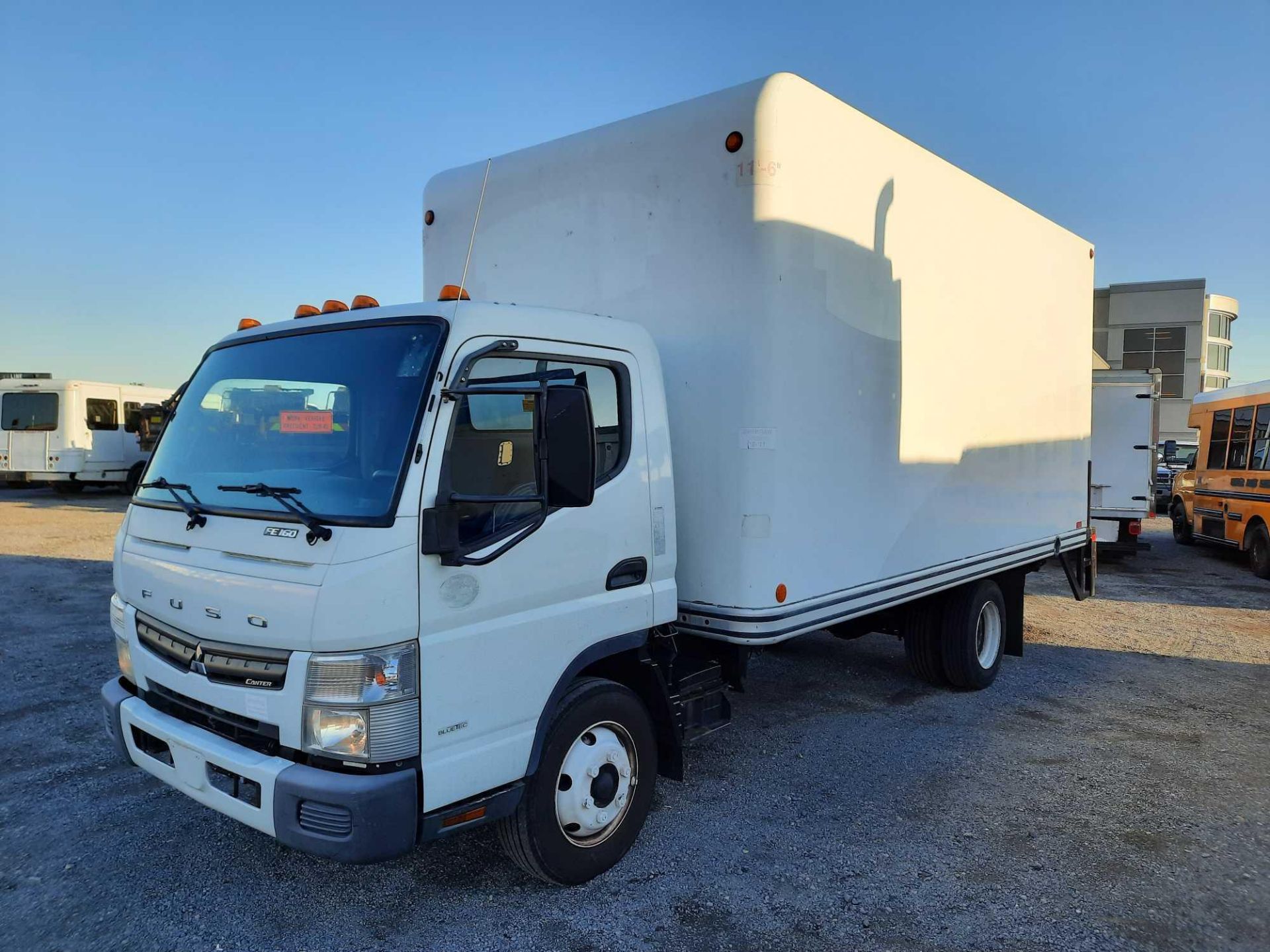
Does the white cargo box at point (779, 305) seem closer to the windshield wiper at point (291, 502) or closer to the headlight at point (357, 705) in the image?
the windshield wiper at point (291, 502)

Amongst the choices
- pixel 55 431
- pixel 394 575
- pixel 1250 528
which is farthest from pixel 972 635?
pixel 55 431

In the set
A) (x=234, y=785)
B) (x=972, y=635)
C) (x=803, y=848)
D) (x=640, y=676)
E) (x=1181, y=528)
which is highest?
(x=640, y=676)

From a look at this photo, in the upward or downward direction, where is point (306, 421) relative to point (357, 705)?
upward

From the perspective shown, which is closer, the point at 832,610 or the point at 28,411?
the point at 832,610

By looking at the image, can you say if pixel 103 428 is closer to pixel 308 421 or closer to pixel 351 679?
pixel 308 421

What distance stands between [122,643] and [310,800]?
1.50m

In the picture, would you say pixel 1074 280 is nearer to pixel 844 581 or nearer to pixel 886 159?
pixel 886 159

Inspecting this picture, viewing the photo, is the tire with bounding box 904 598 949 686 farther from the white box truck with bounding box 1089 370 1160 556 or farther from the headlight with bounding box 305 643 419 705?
the white box truck with bounding box 1089 370 1160 556

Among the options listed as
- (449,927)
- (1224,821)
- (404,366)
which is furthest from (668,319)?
(1224,821)

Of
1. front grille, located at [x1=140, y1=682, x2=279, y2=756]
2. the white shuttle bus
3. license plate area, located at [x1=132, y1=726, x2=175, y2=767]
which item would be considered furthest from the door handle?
the white shuttle bus

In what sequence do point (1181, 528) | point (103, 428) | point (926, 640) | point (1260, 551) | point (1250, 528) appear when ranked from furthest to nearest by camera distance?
point (103, 428) → point (1181, 528) → point (1250, 528) → point (1260, 551) → point (926, 640)

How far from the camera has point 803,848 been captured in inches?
161

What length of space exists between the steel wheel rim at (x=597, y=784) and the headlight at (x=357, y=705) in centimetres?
90

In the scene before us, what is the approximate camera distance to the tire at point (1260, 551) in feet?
43.7
